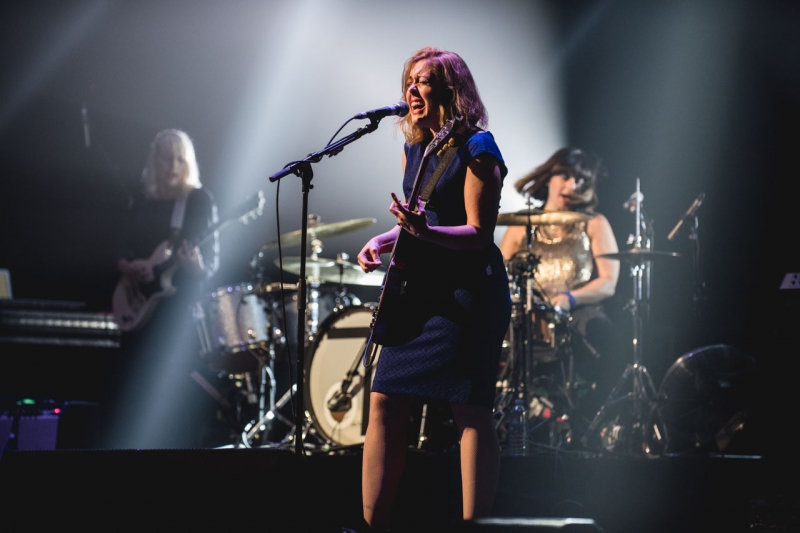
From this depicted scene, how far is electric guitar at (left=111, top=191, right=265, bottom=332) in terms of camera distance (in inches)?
217

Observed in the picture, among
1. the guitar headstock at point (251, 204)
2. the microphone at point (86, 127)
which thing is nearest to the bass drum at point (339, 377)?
the guitar headstock at point (251, 204)

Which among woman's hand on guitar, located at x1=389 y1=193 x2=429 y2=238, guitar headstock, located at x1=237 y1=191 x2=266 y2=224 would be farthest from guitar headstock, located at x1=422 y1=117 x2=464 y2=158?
guitar headstock, located at x1=237 y1=191 x2=266 y2=224

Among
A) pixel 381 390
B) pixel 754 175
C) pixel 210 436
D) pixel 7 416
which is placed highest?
pixel 754 175

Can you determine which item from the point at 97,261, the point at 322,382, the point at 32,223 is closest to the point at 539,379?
the point at 322,382

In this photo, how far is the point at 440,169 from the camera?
2.29 meters

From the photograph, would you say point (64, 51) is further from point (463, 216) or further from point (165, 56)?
point (463, 216)

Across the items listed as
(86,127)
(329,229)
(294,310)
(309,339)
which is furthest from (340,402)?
(86,127)

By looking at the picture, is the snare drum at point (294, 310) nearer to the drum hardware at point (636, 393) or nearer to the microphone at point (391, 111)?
the drum hardware at point (636, 393)

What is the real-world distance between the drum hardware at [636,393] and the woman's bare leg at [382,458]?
8.42 ft

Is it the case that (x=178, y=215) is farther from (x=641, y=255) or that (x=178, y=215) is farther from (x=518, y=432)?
(x=641, y=255)

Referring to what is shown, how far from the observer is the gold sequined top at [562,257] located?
17.7 feet

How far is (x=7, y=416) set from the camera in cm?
419

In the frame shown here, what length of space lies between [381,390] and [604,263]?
3393 millimetres

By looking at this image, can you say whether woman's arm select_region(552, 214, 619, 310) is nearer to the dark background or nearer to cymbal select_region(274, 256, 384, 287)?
the dark background
